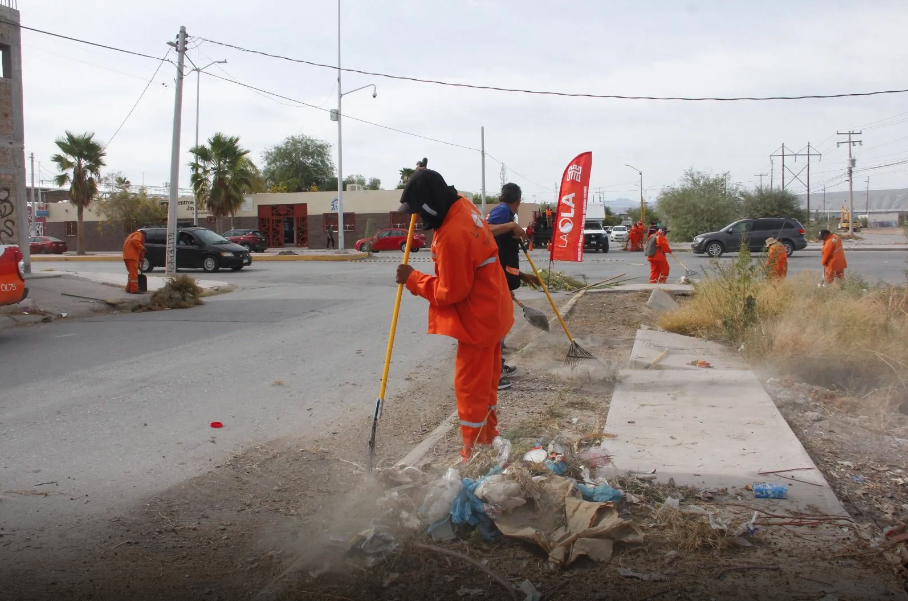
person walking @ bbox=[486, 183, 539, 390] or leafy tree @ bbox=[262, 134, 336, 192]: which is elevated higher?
leafy tree @ bbox=[262, 134, 336, 192]

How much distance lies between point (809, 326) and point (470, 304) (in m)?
4.43

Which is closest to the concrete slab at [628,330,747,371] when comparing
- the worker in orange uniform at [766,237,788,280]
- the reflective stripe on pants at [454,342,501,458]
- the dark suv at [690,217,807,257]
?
the worker in orange uniform at [766,237,788,280]

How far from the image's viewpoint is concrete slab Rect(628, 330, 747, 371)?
24.1 feet

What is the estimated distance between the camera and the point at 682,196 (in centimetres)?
5544

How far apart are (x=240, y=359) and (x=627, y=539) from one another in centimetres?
598

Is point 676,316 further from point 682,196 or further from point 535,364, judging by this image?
point 682,196

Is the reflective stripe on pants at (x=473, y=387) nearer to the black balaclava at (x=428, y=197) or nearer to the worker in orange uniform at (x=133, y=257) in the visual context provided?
the black balaclava at (x=428, y=197)

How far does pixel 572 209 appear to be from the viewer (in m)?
13.5

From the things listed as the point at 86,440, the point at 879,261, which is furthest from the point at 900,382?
the point at 879,261

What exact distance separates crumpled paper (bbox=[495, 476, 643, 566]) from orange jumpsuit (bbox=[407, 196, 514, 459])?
76cm

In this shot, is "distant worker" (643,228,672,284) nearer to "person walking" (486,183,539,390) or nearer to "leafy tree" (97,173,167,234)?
"person walking" (486,183,539,390)

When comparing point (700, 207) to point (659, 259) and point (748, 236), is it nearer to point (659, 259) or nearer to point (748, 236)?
point (748, 236)

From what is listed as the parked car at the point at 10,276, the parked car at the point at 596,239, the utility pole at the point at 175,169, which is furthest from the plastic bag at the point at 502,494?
the parked car at the point at 596,239

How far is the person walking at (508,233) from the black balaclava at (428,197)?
90.7 inches
